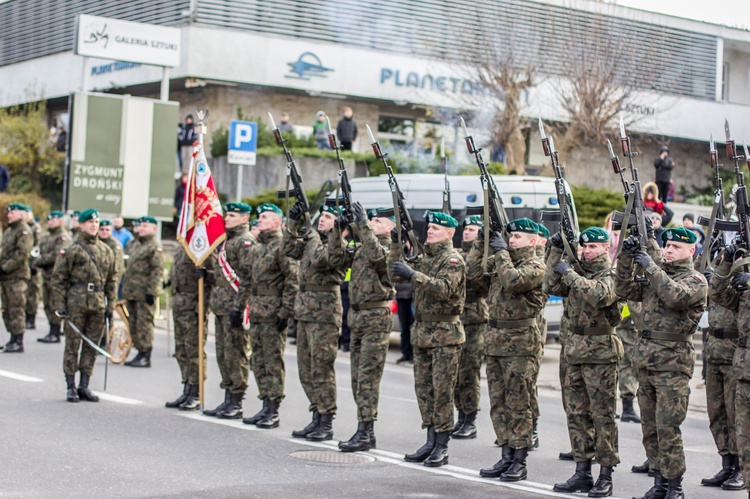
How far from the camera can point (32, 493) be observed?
8250 mm

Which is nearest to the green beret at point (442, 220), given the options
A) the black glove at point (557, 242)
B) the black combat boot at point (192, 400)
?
the black glove at point (557, 242)

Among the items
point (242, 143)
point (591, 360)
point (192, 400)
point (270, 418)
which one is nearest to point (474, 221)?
point (270, 418)

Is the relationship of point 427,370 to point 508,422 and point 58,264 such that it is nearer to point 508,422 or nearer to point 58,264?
point 508,422

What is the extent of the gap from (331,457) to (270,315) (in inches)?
72.0

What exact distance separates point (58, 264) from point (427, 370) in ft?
16.0

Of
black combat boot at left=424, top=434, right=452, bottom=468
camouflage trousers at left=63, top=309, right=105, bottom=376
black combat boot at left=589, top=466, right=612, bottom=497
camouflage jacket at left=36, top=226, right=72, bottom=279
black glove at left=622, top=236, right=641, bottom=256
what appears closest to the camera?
black glove at left=622, top=236, right=641, bottom=256

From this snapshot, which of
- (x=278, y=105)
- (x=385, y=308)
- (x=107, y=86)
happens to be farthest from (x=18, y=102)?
(x=385, y=308)

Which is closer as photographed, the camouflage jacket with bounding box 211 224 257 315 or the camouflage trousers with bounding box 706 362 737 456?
the camouflage trousers with bounding box 706 362 737 456

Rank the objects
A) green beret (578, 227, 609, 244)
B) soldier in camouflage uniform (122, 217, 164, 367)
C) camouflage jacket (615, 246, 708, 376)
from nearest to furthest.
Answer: camouflage jacket (615, 246, 708, 376), green beret (578, 227, 609, 244), soldier in camouflage uniform (122, 217, 164, 367)

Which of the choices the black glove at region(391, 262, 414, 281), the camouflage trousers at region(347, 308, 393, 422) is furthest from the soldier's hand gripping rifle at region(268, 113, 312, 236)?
the black glove at region(391, 262, 414, 281)

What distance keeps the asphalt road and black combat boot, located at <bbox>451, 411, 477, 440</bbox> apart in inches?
3.9

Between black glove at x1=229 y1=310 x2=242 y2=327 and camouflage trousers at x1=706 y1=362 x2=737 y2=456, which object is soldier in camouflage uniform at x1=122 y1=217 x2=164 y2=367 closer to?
black glove at x1=229 y1=310 x2=242 y2=327

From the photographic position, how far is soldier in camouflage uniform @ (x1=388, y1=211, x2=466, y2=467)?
387 inches

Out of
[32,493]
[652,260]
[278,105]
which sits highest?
[278,105]
